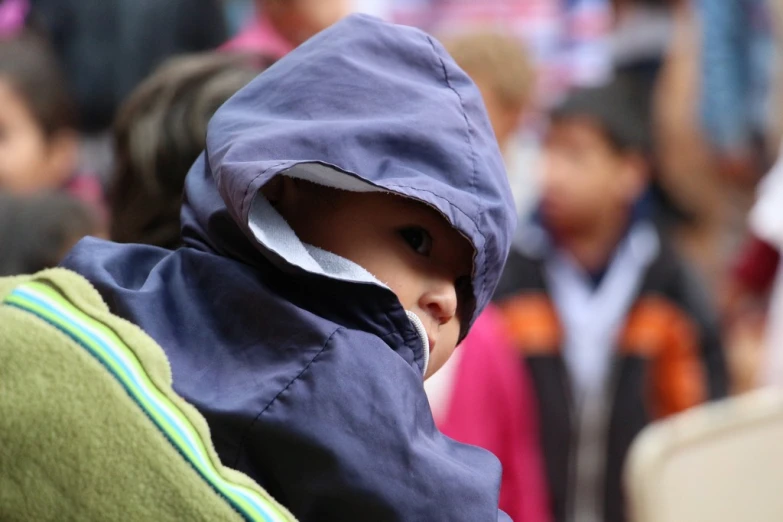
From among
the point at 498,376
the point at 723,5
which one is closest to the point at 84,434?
the point at 498,376

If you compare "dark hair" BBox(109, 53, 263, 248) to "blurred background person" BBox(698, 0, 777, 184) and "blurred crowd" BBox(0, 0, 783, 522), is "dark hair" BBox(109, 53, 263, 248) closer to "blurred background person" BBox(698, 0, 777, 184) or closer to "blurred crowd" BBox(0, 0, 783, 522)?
"blurred crowd" BBox(0, 0, 783, 522)

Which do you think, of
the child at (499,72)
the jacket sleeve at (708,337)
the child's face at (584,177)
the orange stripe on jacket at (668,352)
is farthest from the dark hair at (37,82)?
the jacket sleeve at (708,337)

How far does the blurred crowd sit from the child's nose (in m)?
1.17

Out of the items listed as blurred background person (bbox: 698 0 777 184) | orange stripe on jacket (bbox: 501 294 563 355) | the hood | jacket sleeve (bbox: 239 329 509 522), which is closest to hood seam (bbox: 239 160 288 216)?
the hood

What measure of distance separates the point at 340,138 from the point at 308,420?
226 millimetres

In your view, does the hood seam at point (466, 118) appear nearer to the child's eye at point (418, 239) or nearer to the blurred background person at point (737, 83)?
the child's eye at point (418, 239)

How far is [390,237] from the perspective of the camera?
3.33 ft

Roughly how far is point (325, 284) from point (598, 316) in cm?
218

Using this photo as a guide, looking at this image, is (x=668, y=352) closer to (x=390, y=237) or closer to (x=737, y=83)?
(x=737, y=83)

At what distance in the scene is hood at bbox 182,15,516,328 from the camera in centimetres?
94

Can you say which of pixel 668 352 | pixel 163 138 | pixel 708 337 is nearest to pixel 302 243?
pixel 163 138

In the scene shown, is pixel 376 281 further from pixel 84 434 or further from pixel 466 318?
pixel 84 434

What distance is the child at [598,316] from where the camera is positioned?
2973 mm

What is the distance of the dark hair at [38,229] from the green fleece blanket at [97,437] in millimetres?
1192
